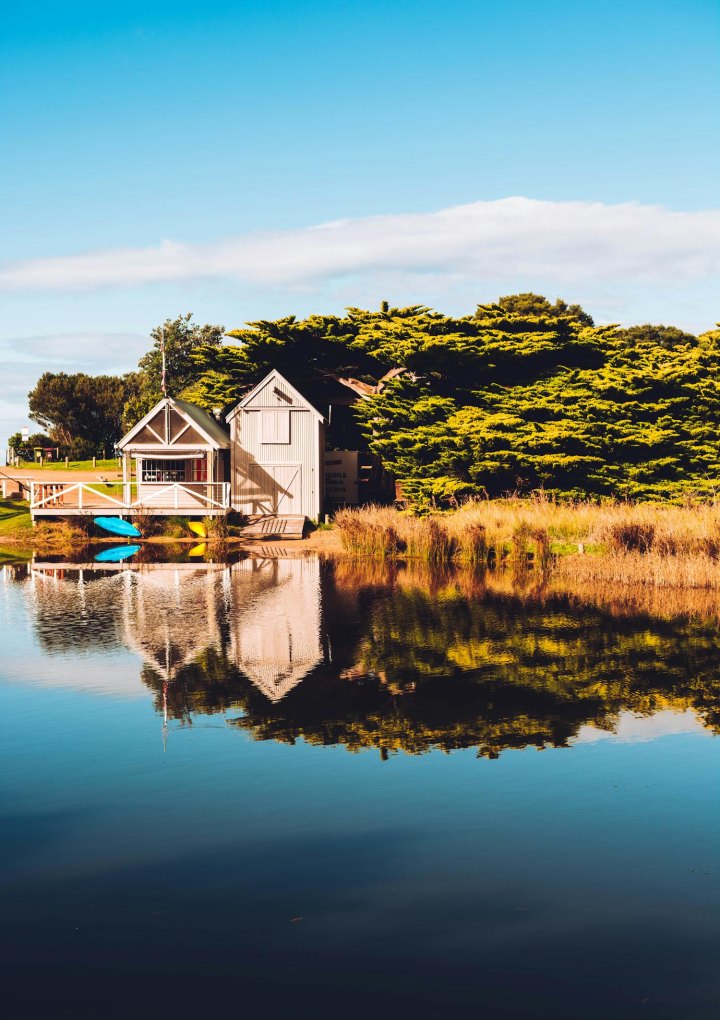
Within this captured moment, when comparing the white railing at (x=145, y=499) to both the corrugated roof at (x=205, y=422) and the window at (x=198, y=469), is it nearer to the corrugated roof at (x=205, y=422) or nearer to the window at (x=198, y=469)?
the window at (x=198, y=469)

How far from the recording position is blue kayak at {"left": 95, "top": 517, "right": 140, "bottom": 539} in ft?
139

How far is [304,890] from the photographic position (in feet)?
26.0

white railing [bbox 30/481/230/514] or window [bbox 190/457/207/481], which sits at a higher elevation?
window [bbox 190/457/207/481]

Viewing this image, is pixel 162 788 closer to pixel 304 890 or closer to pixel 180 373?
pixel 304 890

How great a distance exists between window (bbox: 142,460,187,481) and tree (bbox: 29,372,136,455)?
44.9 m

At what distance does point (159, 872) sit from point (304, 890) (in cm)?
133

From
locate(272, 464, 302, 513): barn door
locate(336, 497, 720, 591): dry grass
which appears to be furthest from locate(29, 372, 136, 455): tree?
locate(336, 497, 720, 591): dry grass

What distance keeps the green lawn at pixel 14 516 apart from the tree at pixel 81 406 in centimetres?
3743

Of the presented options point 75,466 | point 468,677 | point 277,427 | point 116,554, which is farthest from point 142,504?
point 75,466

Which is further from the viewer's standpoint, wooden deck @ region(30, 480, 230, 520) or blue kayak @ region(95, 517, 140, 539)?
wooden deck @ region(30, 480, 230, 520)

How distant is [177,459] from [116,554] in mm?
9980

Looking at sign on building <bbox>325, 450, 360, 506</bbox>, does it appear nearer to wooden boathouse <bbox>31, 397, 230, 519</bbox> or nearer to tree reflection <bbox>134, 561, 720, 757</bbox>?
wooden boathouse <bbox>31, 397, 230, 519</bbox>

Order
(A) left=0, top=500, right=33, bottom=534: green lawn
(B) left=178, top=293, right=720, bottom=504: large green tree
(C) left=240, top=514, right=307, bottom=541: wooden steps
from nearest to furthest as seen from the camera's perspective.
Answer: (B) left=178, top=293, right=720, bottom=504: large green tree → (C) left=240, top=514, right=307, bottom=541: wooden steps → (A) left=0, top=500, right=33, bottom=534: green lawn

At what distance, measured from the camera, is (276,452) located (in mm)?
47062
